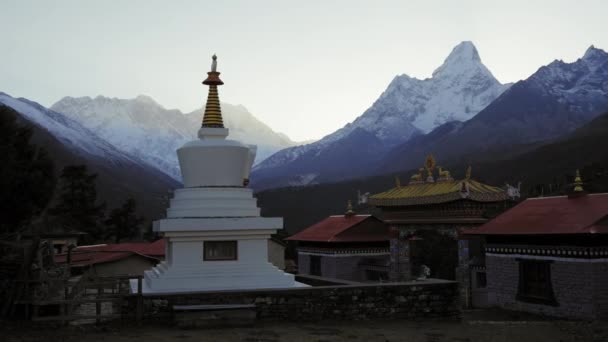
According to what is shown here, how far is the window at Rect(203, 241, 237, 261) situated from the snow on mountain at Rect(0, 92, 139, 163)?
155 meters

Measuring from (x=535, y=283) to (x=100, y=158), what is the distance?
161085mm

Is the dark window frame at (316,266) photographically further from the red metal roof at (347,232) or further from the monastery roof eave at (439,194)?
the monastery roof eave at (439,194)

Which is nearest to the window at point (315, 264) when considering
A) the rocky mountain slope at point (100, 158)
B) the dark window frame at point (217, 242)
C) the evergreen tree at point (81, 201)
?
the dark window frame at point (217, 242)

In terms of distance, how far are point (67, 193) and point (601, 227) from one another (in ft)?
130

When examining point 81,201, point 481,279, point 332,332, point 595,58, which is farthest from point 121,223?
point 595,58

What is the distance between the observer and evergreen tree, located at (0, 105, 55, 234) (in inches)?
658

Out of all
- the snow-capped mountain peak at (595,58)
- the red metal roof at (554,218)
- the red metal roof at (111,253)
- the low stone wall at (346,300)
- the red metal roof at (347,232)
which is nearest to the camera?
the low stone wall at (346,300)

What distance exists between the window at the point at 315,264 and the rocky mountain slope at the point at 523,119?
86803mm

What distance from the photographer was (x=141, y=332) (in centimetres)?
1321

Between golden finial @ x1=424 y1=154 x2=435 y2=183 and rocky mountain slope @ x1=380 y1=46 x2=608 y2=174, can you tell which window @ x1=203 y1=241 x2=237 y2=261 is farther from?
rocky mountain slope @ x1=380 y1=46 x2=608 y2=174

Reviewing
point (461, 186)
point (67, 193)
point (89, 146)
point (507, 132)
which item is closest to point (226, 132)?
point (461, 186)

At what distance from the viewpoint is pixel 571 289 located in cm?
1830

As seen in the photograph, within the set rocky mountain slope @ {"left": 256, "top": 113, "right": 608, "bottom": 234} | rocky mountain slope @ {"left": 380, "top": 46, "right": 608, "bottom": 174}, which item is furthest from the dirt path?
rocky mountain slope @ {"left": 380, "top": 46, "right": 608, "bottom": 174}

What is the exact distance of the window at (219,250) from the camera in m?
15.8
